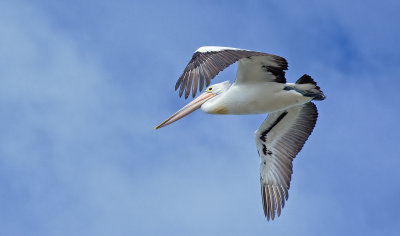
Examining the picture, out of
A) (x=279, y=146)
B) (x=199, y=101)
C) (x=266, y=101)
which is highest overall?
(x=199, y=101)

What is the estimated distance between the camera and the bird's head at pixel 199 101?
1416 centimetres

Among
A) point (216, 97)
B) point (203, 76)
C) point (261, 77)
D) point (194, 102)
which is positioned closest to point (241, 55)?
point (203, 76)

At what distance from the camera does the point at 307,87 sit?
12672 millimetres

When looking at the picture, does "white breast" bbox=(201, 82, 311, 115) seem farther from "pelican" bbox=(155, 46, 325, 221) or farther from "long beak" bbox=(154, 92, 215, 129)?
"long beak" bbox=(154, 92, 215, 129)

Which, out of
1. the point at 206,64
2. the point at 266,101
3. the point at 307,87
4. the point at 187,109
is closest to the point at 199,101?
the point at 187,109

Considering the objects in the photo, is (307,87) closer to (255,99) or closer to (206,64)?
(255,99)

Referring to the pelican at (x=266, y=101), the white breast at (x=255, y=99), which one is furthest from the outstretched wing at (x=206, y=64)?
the white breast at (x=255, y=99)

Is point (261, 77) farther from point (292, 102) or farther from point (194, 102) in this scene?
point (194, 102)

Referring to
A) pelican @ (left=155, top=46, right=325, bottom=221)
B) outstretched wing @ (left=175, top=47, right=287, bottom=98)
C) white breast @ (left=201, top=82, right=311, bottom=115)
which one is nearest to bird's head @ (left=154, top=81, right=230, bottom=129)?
pelican @ (left=155, top=46, right=325, bottom=221)

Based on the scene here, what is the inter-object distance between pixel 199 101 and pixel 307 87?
2.69 meters

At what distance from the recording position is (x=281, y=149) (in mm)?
14102

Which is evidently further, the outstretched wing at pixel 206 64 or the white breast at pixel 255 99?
the white breast at pixel 255 99

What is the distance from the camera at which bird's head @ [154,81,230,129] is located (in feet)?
46.4

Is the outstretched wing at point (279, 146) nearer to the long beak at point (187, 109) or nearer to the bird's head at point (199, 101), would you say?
the bird's head at point (199, 101)
